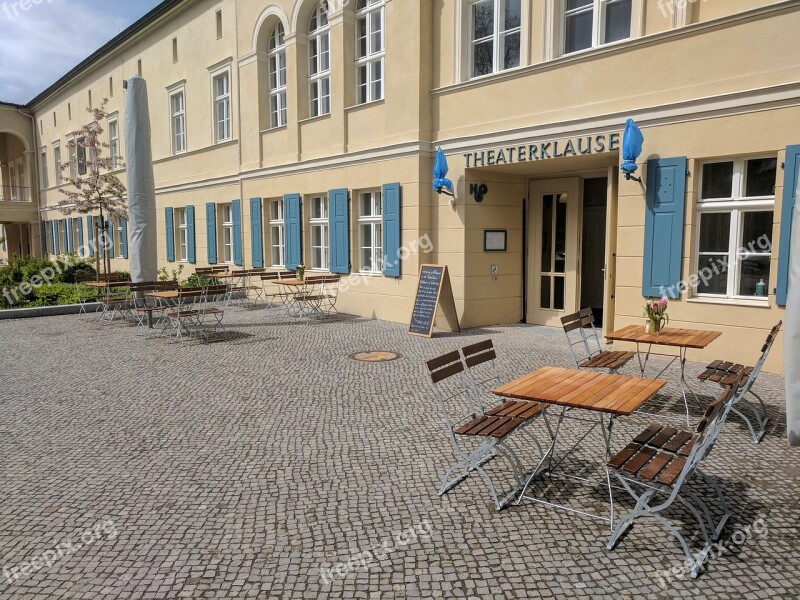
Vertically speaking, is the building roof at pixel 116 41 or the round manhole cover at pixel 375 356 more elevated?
the building roof at pixel 116 41

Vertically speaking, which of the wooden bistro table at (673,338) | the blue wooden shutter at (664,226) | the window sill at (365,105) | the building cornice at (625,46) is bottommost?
the wooden bistro table at (673,338)

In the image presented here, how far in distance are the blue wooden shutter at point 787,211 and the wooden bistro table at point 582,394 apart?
13.0 ft

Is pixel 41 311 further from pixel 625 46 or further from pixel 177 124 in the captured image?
pixel 625 46

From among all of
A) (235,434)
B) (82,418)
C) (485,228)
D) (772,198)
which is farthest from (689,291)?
(82,418)

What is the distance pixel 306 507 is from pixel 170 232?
18.4 metres

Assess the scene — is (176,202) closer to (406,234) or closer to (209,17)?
(209,17)

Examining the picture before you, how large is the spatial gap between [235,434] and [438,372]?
224 cm

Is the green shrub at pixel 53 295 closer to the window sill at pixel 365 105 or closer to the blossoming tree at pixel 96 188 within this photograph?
the blossoming tree at pixel 96 188

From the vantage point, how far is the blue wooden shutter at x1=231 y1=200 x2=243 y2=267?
16547 millimetres

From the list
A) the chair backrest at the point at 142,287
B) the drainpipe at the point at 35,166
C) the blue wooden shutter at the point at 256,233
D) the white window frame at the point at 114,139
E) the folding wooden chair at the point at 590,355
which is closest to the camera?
the folding wooden chair at the point at 590,355

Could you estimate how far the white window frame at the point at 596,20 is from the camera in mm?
8156

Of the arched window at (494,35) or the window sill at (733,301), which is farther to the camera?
the arched window at (494,35)

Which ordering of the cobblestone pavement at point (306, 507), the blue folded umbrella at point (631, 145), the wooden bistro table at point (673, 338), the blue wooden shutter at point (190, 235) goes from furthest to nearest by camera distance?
the blue wooden shutter at point (190, 235), the blue folded umbrella at point (631, 145), the wooden bistro table at point (673, 338), the cobblestone pavement at point (306, 507)

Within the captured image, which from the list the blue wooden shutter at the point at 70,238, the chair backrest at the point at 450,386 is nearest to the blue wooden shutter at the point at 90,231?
the blue wooden shutter at the point at 70,238
